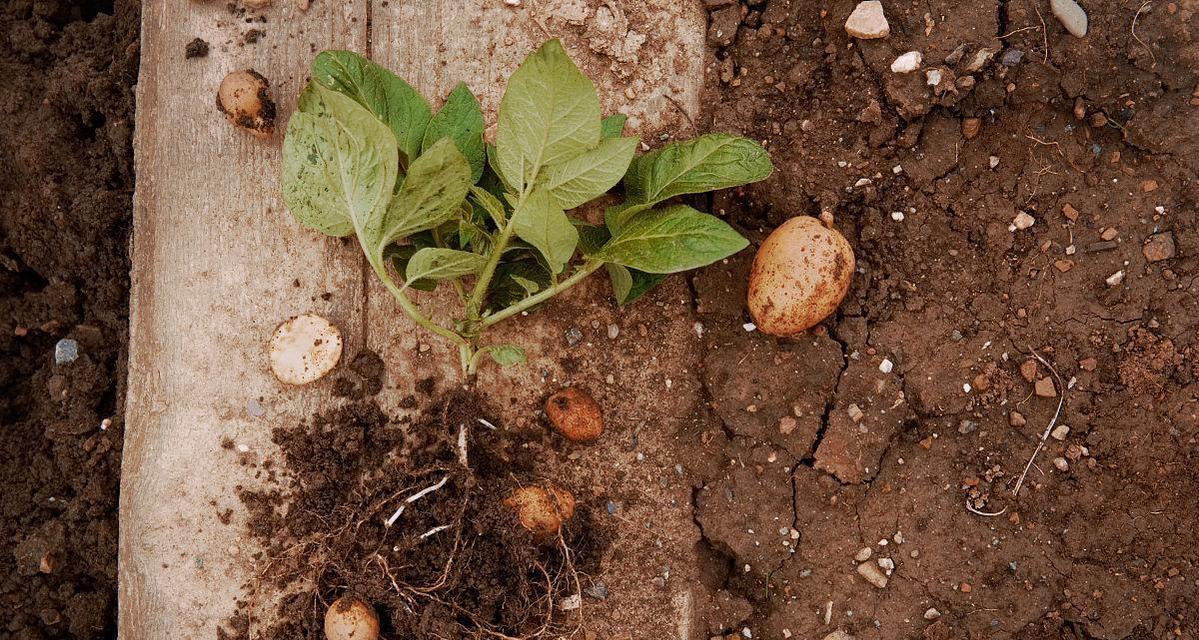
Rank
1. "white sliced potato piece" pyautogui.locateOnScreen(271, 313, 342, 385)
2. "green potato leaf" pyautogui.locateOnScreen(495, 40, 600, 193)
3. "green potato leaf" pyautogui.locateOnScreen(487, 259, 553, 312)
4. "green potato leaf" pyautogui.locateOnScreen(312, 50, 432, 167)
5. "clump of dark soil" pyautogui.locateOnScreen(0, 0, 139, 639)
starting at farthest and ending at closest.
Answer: "clump of dark soil" pyautogui.locateOnScreen(0, 0, 139, 639)
"white sliced potato piece" pyautogui.locateOnScreen(271, 313, 342, 385)
"green potato leaf" pyautogui.locateOnScreen(487, 259, 553, 312)
"green potato leaf" pyautogui.locateOnScreen(312, 50, 432, 167)
"green potato leaf" pyautogui.locateOnScreen(495, 40, 600, 193)

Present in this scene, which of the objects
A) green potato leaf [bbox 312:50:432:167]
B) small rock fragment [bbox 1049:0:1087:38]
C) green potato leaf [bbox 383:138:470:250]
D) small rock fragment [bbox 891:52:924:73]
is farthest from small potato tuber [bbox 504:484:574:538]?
small rock fragment [bbox 1049:0:1087:38]

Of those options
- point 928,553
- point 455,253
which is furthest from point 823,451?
point 455,253

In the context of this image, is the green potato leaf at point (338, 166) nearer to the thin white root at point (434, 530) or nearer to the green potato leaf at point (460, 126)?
the green potato leaf at point (460, 126)

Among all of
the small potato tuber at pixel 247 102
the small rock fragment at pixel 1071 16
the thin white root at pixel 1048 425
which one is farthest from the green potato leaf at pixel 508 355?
the small rock fragment at pixel 1071 16

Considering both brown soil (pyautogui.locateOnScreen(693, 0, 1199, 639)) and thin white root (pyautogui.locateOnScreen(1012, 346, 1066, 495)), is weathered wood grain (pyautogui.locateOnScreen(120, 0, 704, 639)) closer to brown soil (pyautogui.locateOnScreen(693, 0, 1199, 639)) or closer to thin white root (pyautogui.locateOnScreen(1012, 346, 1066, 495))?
brown soil (pyautogui.locateOnScreen(693, 0, 1199, 639))

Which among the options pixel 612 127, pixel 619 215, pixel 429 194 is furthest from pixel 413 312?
pixel 612 127

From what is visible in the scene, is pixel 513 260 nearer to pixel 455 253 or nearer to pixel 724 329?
pixel 455 253
